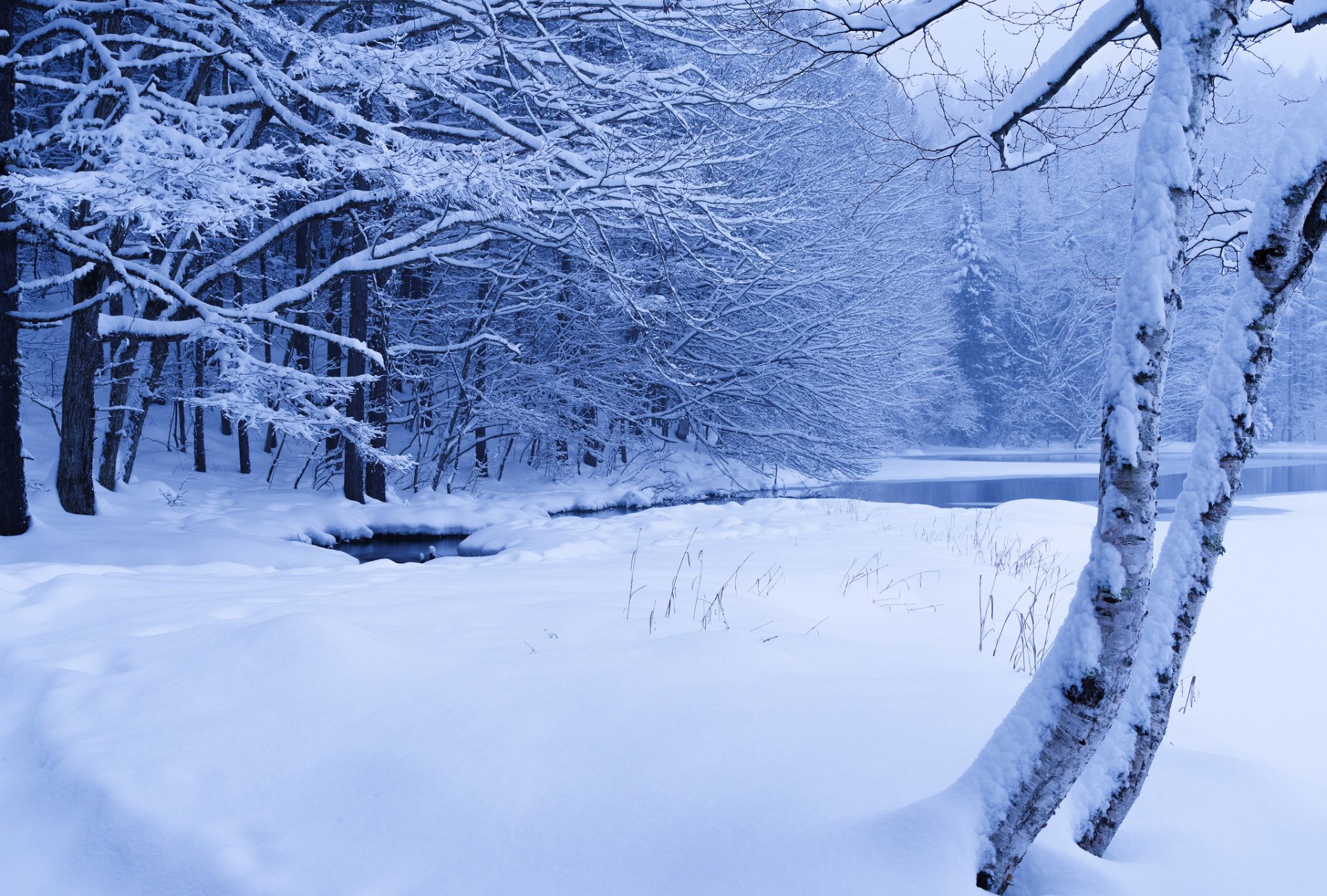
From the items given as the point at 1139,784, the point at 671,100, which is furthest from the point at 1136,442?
the point at 671,100

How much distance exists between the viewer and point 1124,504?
5.74 ft

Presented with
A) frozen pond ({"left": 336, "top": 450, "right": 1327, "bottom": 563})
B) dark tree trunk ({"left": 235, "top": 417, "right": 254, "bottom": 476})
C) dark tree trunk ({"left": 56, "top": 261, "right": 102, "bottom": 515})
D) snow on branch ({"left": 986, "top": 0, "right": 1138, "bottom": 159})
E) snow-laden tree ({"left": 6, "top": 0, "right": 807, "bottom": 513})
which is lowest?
frozen pond ({"left": 336, "top": 450, "right": 1327, "bottom": 563})

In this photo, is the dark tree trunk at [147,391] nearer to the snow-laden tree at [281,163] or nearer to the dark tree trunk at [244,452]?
the snow-laden tree at [281,163]

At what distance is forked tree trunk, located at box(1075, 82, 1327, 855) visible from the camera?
1733mm

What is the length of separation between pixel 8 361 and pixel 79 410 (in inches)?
35.7

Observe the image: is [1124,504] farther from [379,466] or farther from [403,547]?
[379,466]

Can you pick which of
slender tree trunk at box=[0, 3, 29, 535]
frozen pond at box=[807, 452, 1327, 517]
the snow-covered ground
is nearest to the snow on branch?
the snow-covered ground

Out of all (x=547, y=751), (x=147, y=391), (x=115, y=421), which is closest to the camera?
(x=547, y=751)

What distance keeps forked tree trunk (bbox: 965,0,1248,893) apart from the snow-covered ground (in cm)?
15

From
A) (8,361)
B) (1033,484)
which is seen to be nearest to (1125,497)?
(8,361)

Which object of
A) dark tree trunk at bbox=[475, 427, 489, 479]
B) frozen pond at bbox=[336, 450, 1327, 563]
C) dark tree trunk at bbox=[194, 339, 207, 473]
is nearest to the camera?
frozen pond at bbox=[336, 450, 1327, 563]

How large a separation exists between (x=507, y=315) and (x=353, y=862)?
1509 centimetres

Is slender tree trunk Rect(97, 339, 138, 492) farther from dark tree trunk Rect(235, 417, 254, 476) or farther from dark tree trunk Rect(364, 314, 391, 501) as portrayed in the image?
dark tree trunk Rect(235, 417, 254, 476)

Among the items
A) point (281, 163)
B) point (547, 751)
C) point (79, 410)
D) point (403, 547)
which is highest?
point (281, 163)
